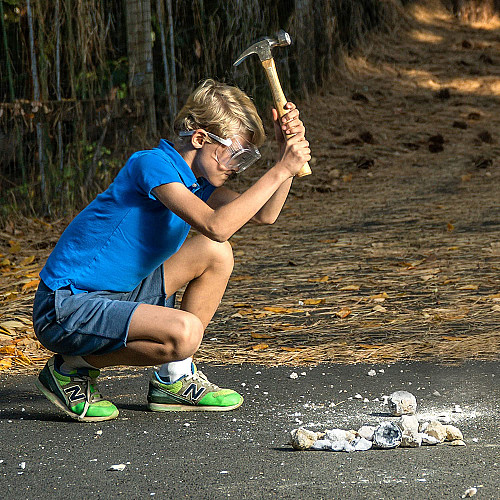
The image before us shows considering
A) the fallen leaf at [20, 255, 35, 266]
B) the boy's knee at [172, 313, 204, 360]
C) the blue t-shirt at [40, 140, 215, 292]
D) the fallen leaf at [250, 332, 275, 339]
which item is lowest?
the fallen leaf at [20, 255, 35, 266]

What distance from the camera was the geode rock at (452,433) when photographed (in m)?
2.64

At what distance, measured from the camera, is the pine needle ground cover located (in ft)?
12.9

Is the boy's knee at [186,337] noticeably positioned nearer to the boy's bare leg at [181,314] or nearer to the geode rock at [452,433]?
the boy's bare leg at [181,314]

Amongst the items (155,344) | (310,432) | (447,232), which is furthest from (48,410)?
(447,232)

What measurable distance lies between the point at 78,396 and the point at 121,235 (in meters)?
0.56

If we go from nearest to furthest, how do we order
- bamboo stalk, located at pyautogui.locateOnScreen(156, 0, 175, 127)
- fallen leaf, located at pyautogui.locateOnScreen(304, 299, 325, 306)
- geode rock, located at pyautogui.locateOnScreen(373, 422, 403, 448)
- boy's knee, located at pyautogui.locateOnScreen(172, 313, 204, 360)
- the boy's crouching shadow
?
1. geode rock, located at pyautogui.locateOnScreen(373, 422, 403, 448)
2. boy's knee, located at pyautogui.locateOnScreen(172, 313, 204, 360)
3. the boy's crouching shadow
4. fallen leaf, located at pyautogui.locateOnScreen(304, 299, 325, 306)
5. bamboo stalk, located at pyautogui.locateOnScreen(156, 0, 175, 127)

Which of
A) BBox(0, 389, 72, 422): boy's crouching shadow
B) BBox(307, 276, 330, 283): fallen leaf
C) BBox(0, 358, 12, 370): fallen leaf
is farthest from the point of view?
BBox(307, 276, 330, 283): fallen leaf

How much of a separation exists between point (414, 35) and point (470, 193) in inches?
273

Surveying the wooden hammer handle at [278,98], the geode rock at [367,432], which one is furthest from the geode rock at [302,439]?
the wooden hammer handle at [278,98]

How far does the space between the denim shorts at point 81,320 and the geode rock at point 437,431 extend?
99 centimetres

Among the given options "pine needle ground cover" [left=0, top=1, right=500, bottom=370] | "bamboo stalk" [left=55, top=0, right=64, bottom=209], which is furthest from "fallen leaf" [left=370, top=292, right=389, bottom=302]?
"bamboo stalk" [left=55, top=0, right=64, bottom=209]

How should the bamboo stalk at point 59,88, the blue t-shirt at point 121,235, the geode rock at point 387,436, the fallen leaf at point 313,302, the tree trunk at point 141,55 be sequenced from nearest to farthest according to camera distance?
A: the geode rock at point 387,436, the blue t-shirt at point 121,235, the fallen leaf at point 313,302, the bamboo stalk at point 59,88, the tree trunk at point 141,55

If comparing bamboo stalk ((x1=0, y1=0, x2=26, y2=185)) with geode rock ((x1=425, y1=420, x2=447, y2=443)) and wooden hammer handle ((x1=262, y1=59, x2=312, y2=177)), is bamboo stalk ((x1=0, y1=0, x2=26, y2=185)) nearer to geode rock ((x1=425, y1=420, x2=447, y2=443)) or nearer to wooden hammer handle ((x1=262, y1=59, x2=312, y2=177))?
wooden hammer handle ((x1=262, y1=59, x2=312, y2=177))

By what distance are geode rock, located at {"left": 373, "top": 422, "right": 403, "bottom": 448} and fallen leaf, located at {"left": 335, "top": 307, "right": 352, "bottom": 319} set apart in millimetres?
1665
